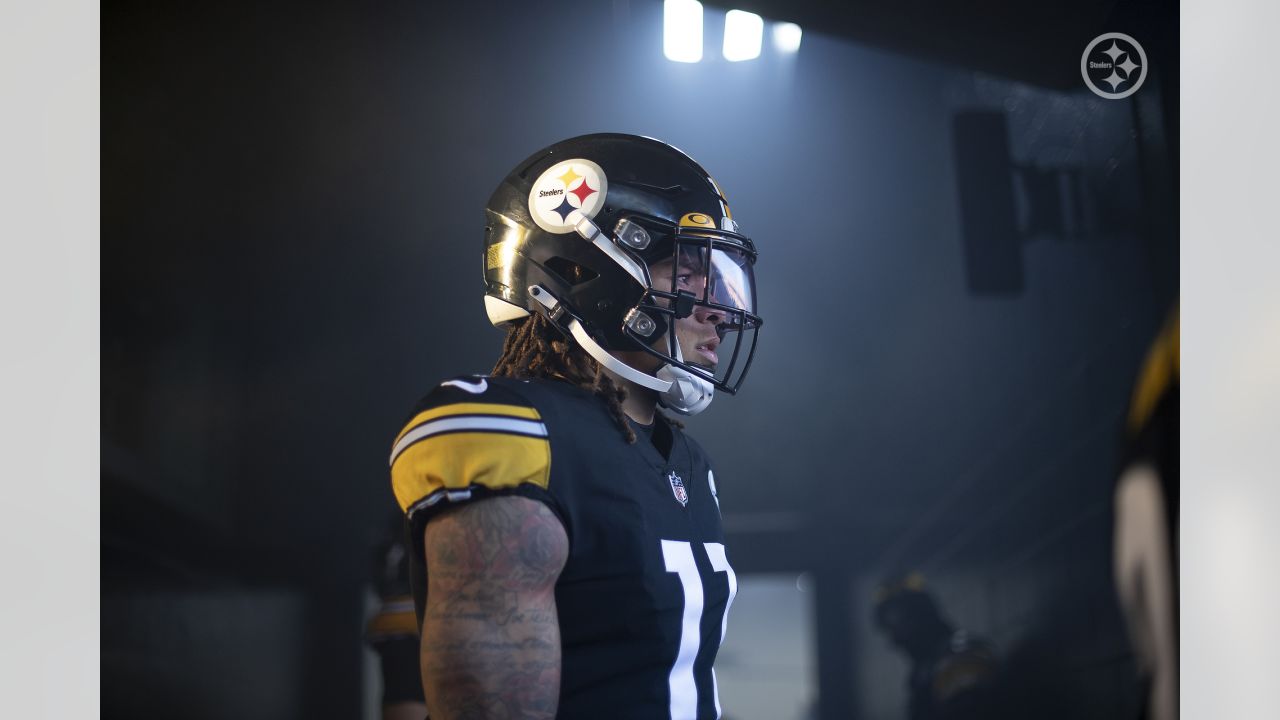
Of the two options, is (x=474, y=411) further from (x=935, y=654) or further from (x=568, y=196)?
(x=935, y=654)

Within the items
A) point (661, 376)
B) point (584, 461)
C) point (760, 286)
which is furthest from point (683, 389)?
point (760, 286)

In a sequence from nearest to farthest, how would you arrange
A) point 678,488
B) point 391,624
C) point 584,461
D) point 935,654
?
point 584,461 < point 678,488 < point 391,624 < point 935,654

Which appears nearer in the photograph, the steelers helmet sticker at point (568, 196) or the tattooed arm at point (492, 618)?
the tattooed arm at point (492, 618)

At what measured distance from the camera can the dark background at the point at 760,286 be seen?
199 cm

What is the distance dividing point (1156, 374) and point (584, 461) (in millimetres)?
1515

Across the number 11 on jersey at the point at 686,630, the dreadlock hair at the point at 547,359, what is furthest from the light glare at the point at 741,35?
the number 11 on jersey at the point at 686,630

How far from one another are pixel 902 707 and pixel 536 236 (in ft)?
4.13

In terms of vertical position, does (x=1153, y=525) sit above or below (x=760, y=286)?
below

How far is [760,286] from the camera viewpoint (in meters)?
2.11

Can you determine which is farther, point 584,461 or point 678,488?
point 678,488

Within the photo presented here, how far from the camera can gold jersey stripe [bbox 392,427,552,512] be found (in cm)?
106

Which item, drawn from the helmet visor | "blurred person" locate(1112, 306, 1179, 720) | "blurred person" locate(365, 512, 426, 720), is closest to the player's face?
the helmet visor

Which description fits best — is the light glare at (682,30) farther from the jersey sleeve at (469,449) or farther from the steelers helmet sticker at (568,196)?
the jersey sleeve at (469,449)
